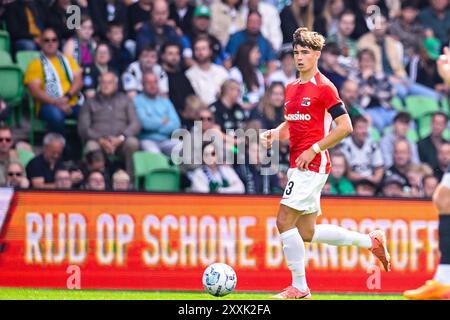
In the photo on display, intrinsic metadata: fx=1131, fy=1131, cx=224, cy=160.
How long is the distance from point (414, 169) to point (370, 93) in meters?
1.46

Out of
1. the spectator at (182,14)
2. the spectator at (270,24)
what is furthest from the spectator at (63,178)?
the spectator at (270,24)

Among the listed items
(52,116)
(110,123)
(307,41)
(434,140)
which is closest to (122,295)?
(307,41)

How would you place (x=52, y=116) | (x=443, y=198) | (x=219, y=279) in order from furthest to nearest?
(x=52, y=116) < (x=219, y=279) < (x=443, y=198)

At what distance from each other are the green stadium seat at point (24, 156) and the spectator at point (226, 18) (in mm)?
3595

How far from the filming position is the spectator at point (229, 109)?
16000 mm

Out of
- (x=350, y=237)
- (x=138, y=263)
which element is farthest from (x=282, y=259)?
(x=350, y=237)

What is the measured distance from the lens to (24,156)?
14.9 metres

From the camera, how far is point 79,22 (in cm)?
1595

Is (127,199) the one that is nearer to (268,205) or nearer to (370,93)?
(268,205)

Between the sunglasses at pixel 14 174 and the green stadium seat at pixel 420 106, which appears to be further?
the green stadium seat at pixel 420 106

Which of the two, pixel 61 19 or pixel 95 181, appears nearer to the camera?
pixel 95 181

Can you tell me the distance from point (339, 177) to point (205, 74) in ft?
8.01

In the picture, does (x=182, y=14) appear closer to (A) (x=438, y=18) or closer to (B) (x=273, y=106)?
(B) (x=273, y=106)

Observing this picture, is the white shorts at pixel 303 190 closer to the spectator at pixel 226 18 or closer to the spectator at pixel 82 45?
the spectator at pixel 82 45
